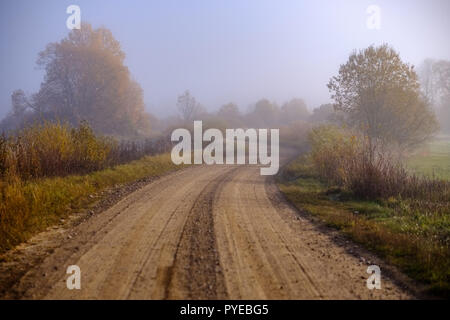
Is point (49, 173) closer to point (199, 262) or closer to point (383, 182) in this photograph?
point (199, 262)

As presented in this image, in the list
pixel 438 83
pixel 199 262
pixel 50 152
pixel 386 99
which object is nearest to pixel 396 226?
pixel 199 262

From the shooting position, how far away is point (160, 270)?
4719 mm

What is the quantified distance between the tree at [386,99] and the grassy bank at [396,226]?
1516cm

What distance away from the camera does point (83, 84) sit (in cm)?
4206

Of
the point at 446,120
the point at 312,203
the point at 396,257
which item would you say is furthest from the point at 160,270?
the point at 446,120

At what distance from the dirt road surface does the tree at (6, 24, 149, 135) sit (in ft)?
122

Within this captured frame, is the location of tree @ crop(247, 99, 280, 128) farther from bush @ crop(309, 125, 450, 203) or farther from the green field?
bush @ crop(309, 125, 450, 203)

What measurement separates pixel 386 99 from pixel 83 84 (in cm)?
3901

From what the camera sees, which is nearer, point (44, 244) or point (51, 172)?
point (44, 244)

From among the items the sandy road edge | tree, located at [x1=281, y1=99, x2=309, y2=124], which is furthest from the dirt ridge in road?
tree, located at [x1=281, y1=99, x2=309, y2=124]

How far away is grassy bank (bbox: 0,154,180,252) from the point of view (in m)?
6.47

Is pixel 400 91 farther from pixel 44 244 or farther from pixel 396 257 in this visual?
pixel 44 244

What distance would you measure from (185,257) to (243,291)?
151 centimetres

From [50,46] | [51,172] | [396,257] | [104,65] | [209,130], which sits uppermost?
[50,46]
